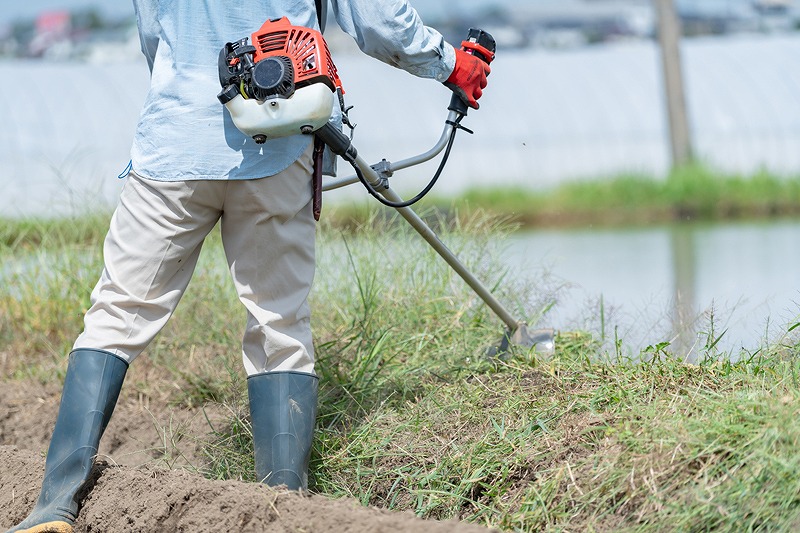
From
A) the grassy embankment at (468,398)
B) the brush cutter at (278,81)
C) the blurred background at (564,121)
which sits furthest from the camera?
the blurred background at (564,121)

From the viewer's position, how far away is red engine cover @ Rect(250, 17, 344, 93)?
264cm

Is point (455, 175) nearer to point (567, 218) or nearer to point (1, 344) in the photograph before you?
point (567, 218)

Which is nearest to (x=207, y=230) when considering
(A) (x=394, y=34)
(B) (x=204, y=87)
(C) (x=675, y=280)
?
(B) (x=204, y=87)

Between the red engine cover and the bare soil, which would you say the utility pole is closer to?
the bare soil

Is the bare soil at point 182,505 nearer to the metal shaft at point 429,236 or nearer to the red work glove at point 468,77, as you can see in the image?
the metal shaft at point 429,236

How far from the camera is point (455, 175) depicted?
49.6ft

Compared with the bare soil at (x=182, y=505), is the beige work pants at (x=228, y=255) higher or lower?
higher

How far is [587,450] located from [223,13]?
5.03ft

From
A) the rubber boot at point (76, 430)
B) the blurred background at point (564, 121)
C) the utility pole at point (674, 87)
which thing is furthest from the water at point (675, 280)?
the utility pole at point (674, 87)

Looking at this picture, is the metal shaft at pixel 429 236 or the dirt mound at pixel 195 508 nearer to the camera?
the dirt mound at pixel 195 508

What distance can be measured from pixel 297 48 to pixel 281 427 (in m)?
1.05

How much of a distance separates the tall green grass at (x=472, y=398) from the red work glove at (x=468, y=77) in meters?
0.92

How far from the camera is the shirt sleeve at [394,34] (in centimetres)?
284

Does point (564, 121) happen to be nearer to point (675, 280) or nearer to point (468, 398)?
point (675, 280)
